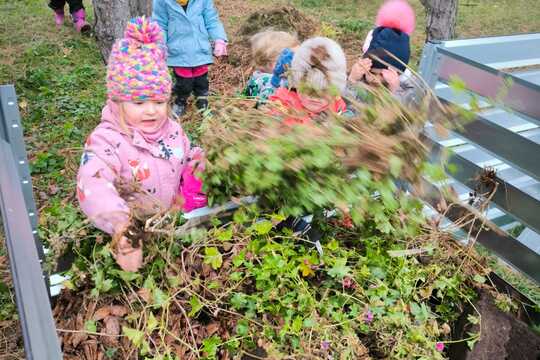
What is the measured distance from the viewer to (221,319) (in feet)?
5.92

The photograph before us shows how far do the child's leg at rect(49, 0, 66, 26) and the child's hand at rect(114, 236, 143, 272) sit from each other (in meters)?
7.34

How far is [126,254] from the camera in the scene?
1.72 m

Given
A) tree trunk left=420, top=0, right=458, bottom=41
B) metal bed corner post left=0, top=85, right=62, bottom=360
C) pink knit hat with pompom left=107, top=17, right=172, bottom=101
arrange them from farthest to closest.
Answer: tree trunk left=420, top=0, right=458, bottom=41
pink knit hat with pompom left=107, top=17, right=172, bottom=101
metal bed corner post left=0, top=85, right=62, bottom=360

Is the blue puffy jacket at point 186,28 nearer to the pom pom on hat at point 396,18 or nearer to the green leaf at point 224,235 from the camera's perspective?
the pom pom on hat at point 396,18

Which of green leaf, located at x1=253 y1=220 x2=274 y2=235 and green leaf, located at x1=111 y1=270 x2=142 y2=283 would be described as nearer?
green leaf, located at x1=111 y1=270 x2=142 y2=283

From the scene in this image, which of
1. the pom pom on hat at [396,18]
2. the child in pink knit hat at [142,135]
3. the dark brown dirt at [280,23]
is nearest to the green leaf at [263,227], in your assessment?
the child in pink knit hat at [142,135]

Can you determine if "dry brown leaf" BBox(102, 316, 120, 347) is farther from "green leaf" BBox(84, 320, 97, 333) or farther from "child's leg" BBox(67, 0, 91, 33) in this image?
"child's leg" BBox(67, 0, 91, 33)

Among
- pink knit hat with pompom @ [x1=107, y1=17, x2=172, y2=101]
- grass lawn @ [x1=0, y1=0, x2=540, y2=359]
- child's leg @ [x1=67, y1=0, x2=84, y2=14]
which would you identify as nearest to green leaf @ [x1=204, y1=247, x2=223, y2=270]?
grass lawn @ [x1=0, y1=0, x2=540, y2=359]

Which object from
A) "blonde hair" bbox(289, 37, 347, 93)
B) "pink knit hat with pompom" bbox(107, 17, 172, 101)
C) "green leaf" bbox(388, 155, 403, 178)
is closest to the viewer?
"green leaf" bbox(388, 155, 403, 178)

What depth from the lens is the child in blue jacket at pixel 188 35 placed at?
517 centimetres

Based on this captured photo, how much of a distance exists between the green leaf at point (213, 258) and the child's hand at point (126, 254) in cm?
24

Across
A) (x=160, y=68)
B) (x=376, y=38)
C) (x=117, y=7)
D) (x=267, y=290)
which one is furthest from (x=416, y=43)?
(x=267, y=290)

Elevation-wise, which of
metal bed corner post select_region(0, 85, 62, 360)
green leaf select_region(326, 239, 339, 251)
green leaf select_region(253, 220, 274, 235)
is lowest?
green leaf select_region(326, 239, 339, 251)

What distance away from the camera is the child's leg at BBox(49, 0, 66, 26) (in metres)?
7.78
